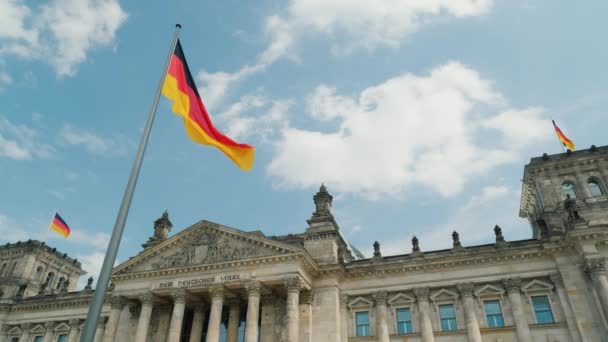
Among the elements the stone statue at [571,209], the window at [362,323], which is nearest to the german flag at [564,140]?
the stone statue at [571,209]

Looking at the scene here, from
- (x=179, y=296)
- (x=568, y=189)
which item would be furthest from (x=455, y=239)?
(x=179, y=296)

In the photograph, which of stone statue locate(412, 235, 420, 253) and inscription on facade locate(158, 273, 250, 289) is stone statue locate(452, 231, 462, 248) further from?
inscription on facade locate(158, 273, 250, 289)

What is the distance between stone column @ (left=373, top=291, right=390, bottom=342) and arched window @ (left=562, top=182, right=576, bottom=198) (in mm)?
16077

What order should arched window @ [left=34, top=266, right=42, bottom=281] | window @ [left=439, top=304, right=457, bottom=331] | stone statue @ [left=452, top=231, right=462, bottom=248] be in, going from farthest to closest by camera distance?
arched window @ [left=34, top=266, right=42, bottom=281], stone statue @ [left=452, top=231, right=462, bottom=248], window @ [left=439, top=304, right=457, bottom=331]

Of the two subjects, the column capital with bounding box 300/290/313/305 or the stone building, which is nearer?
the stone building

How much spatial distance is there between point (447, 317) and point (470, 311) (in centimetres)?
176

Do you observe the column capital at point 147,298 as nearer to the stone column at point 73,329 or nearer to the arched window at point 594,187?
the stone column at point 73,329

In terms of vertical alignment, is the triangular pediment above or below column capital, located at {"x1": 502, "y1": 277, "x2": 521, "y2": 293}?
above

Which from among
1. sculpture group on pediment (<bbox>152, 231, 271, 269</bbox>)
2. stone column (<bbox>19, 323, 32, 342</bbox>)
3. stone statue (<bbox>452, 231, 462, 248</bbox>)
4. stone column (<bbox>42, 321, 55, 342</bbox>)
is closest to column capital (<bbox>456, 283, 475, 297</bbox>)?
stone statue (<bbox>452, 231, 462, 248</bbox>)

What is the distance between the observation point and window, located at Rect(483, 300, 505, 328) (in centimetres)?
3216

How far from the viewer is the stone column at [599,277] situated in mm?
28953

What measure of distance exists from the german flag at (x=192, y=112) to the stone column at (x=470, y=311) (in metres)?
23.0

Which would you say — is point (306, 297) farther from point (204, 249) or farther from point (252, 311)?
point (204, 249)

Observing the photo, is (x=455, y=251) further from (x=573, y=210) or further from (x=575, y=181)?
(x=575, y=181)
